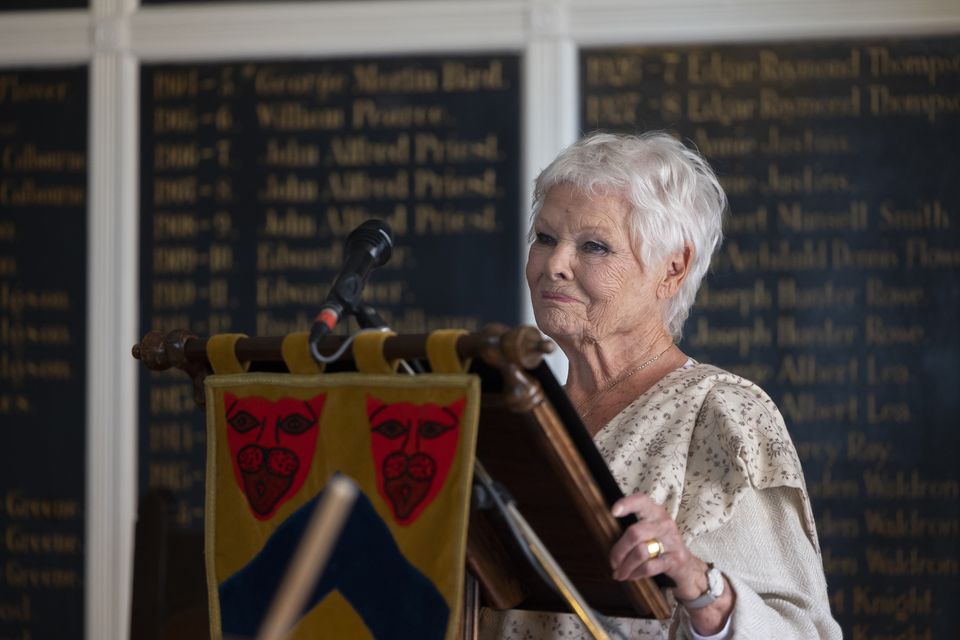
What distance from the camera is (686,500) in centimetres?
186

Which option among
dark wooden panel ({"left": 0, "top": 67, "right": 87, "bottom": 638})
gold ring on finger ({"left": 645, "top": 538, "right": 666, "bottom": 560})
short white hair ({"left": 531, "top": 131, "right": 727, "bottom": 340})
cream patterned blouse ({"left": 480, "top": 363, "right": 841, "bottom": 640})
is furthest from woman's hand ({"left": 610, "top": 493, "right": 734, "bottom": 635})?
dark wooden panel ({"left": 0, "top": 67, "right": 87, "bottom": 638})

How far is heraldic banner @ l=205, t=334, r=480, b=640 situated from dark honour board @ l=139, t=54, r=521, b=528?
2570 millimetres

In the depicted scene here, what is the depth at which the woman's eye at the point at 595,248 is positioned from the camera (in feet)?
6.75

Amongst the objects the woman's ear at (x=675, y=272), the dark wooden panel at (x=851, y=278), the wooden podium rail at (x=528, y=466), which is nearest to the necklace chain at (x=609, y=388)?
the woman's ear at (x=675, y=272)

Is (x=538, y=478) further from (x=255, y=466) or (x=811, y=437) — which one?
(x=811, y=437)

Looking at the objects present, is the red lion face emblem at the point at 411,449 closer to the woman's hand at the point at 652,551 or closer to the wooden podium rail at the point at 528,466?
the wooden podium rail at the point at 528,466

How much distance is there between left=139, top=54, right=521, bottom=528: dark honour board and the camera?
418cm

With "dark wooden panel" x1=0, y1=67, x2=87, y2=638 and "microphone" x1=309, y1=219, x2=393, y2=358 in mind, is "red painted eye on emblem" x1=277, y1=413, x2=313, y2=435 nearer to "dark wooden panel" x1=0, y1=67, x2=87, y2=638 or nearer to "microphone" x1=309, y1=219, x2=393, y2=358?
"microphone" x1=309, y1=219, x2=393, y2=358

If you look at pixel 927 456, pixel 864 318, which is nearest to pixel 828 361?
pixel 864 318

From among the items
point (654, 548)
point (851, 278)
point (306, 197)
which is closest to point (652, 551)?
point (654, 548)

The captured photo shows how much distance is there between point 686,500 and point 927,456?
7.61 feet

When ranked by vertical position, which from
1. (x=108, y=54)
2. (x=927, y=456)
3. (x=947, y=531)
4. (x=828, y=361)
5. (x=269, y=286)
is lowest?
(x=947, y=531)

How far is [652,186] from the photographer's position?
208 cm

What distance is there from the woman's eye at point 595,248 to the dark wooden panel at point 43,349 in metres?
2.75
